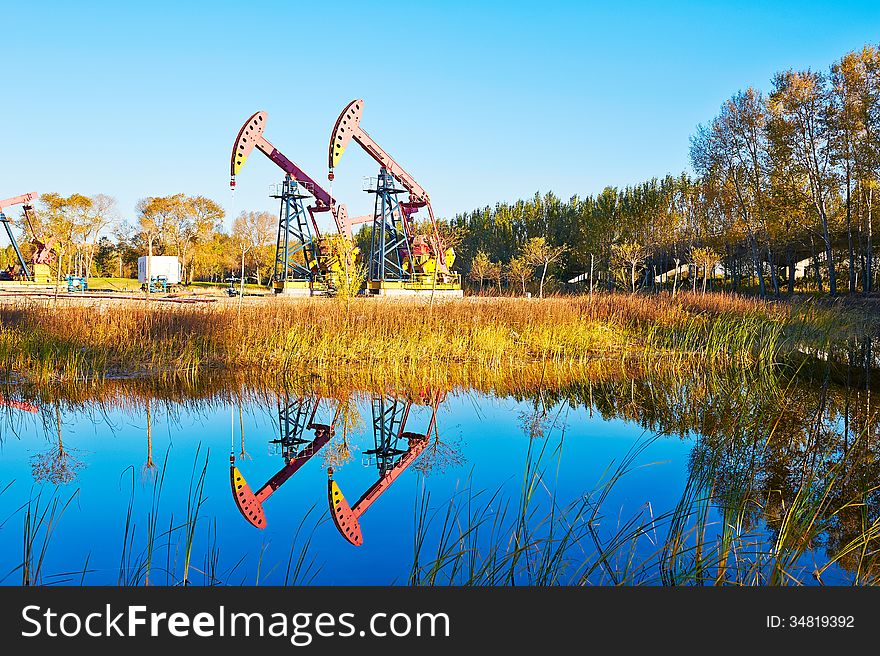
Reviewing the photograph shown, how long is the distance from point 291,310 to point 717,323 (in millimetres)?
6623

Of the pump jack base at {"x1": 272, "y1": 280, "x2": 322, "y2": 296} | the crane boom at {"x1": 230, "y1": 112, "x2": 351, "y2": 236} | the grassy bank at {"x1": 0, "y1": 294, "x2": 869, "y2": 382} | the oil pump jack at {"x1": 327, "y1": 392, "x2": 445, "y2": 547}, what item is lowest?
the oil pump jack at {"x1": 327, "y1": 392, "x2": 445, "y2": 547}

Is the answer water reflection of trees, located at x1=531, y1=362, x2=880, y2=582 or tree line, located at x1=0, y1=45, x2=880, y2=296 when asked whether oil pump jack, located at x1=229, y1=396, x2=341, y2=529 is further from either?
tree line, located at x1=0, y1=45, x2=880, y2=296

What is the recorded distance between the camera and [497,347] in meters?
9.66

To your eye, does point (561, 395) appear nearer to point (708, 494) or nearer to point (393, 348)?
point (393, 348)

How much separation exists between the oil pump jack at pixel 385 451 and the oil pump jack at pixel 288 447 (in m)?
0.33

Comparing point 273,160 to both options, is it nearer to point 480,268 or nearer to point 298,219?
point 298,219

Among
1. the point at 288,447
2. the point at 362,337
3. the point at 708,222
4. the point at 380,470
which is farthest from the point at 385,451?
the point at 708,222

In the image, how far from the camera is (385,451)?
4.89 m

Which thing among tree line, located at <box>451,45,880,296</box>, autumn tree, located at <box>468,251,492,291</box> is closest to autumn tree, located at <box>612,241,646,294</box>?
tree line, located at <box>451,45,880,296</box>

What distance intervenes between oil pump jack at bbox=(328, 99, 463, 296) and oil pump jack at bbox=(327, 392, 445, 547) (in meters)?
15.2

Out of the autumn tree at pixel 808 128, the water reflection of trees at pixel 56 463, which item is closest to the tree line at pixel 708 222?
the autumn tree at pixel 808 128

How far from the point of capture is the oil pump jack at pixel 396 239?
21.9 metres

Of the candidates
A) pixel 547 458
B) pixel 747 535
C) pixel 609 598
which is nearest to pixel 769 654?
pixel 609 598

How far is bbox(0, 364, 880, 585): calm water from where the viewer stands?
2.91m
